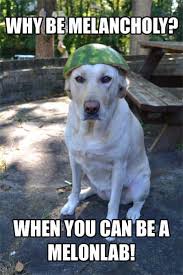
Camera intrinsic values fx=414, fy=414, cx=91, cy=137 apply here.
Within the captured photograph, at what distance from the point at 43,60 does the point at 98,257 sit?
616cm

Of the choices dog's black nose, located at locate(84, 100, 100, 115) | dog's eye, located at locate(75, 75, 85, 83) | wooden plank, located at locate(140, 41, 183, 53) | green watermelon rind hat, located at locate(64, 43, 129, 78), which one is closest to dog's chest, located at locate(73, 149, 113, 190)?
dog's black nose, located at locate(84, 100, 100, 115)

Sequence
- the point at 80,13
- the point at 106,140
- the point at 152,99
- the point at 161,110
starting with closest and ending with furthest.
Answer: the point at 106,140, the point at 161,110, the point at 152,99, the point at 80,13

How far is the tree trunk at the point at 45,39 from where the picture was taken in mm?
9133

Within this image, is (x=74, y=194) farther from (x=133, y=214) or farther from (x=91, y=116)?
(x=91, y=116)

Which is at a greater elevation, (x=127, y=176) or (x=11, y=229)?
(x=127, y=176)

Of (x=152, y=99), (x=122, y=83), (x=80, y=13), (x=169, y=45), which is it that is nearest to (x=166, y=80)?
(x=169, y=45)

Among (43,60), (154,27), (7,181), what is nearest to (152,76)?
A: (154,27)

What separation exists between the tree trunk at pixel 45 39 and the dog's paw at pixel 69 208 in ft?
21.1

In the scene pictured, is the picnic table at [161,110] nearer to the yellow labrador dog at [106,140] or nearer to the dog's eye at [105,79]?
the yellow labrador dog at [106,140]

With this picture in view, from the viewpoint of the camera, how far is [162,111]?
4.18 m

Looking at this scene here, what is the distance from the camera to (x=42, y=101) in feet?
24.1

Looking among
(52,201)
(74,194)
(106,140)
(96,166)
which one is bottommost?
(52,201)

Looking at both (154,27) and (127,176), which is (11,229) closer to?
(127,176)

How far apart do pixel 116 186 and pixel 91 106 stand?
766mm
